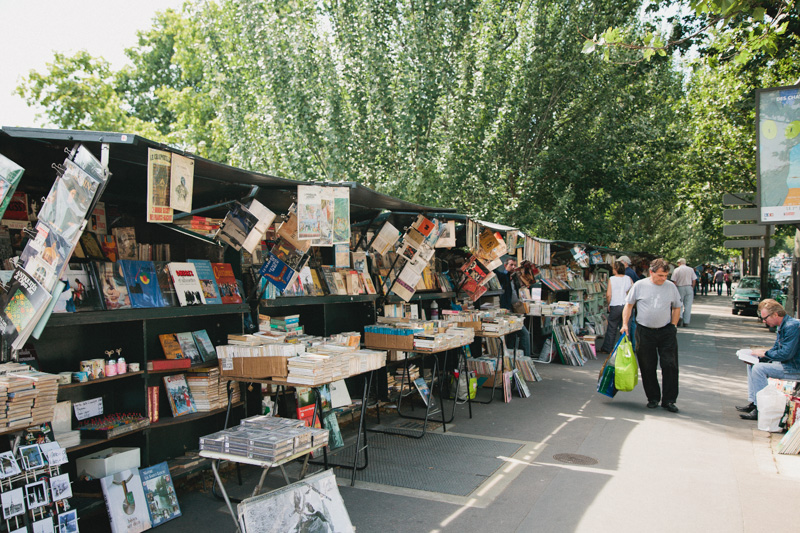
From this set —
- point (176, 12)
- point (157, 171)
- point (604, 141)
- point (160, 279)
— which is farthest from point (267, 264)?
point (176, 12)

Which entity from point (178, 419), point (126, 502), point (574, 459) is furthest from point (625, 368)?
point (126, 502)

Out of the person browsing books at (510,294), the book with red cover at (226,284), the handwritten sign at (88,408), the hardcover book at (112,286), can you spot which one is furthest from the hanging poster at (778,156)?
the handwritten sign at (88,408)

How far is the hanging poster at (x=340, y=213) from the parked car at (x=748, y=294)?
86.4 ft

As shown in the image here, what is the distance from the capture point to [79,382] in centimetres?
418

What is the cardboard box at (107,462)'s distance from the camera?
167 inches

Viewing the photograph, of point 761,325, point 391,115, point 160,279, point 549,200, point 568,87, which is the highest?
point 568,87

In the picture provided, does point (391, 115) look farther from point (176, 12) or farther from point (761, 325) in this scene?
point (176, 12)

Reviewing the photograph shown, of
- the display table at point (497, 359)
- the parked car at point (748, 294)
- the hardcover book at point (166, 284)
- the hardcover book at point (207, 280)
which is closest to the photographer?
the hardcover book at point (166, 284)

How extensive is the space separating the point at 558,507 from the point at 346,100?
11.9 metres

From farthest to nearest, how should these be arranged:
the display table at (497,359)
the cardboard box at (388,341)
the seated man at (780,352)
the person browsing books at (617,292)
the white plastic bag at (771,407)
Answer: the person browsing books at (617,292) < the display table at (497,359) < the white plastic bag at (771,407) < the seated man at (780,352) < the cardboard box at (388,341)

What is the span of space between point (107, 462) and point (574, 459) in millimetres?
4422

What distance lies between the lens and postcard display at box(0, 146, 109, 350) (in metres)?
3.57

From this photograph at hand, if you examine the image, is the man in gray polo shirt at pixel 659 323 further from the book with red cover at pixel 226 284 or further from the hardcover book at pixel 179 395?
the hardcover book at pixel 179 395

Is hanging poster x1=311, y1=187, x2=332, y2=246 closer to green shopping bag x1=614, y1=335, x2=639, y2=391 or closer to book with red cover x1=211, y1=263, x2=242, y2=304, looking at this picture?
book with red cover x1=211, y1=263, x2=242, y2=304
